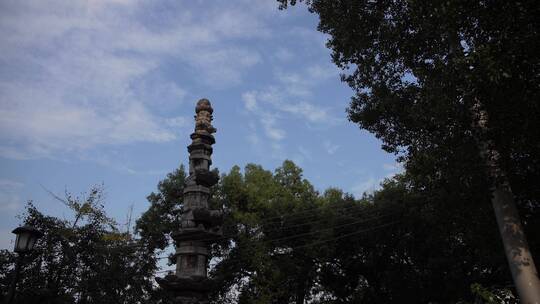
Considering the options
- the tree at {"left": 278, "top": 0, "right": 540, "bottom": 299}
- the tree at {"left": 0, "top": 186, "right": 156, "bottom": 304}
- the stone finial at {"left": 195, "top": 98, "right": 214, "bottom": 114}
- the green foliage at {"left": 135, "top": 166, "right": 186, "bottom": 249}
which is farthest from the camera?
the green foliage at {"left": 135, "top": 166, "right": 186, "bottom": 249}

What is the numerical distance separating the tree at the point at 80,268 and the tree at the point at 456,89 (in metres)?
14.0

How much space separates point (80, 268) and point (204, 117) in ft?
43.9

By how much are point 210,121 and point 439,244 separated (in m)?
16.5

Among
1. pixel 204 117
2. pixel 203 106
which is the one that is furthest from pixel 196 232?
pixel 203 106

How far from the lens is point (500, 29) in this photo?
6.96 metres

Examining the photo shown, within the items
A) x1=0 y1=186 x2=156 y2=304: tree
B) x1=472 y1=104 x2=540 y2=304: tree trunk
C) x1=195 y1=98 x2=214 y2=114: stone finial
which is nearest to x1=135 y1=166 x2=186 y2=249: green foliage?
x1=0 y1=186 x2=156 y2=304: tree

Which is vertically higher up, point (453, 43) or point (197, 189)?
point (453, 43)

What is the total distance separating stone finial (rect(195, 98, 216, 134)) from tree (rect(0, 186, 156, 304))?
11.2 m

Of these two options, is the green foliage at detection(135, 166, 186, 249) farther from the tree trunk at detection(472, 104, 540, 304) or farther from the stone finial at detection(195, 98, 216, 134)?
the tree trunk at detection(472, 104, 540, 304)

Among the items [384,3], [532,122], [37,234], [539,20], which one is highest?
[384,3]

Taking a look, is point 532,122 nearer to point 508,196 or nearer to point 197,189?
point 508,196

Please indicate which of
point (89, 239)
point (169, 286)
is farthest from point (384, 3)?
point (89, 239)

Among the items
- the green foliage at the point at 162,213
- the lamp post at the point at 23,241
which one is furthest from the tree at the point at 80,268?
the lamp post at the point at 23,241

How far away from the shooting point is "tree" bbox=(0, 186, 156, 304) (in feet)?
63.4
